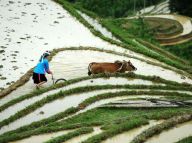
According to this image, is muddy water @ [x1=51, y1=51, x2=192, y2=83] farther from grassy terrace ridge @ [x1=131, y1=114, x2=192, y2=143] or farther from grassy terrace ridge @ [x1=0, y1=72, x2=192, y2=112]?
grassy terrace ridge @ [x1=131, y1=114, x2=192, y2=143]

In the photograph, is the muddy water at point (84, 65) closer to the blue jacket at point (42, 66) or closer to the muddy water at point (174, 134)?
the blue jacket at point (42, 66)

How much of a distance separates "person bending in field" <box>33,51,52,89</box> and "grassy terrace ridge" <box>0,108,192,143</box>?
3.17 meters

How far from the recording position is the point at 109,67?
18.4m

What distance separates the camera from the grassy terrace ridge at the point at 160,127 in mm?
12583

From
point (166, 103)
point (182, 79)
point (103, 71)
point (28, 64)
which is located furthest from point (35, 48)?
point (166, 103)

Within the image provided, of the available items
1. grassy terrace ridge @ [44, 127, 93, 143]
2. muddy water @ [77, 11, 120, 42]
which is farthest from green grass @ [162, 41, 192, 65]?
grassy terrace ridge @ [44, 127, 93, 143]

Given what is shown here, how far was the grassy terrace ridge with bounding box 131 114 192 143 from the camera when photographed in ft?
41.3

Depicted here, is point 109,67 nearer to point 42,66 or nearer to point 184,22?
point 42,66

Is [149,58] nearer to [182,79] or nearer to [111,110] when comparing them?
[182,79]

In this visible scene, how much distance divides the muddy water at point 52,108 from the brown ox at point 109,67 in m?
1.34

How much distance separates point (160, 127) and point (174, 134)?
0.49 metres

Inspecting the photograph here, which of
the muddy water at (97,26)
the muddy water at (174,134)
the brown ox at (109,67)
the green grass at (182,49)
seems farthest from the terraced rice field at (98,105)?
the green grass at (182,49)

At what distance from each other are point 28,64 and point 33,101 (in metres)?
5.03

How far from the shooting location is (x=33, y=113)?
15289mm
